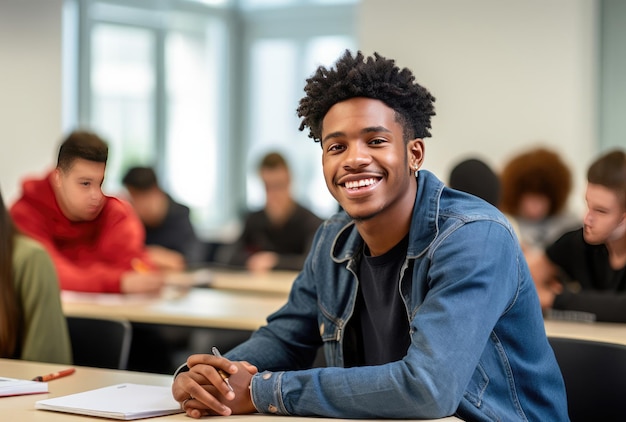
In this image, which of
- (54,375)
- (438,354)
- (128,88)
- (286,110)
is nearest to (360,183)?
(438,354)

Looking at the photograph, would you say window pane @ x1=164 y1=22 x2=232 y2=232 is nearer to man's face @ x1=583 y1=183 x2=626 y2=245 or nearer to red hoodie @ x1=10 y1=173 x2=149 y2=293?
red hoodie @ x1=10 y1=173 x2=149 y2=293

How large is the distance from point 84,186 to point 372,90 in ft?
2.11

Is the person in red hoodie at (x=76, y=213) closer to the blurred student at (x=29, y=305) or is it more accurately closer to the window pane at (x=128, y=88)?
the blurred student at (x=29, y=305)

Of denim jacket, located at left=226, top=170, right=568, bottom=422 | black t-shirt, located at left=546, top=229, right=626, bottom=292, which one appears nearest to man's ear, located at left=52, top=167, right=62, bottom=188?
denim jacket, located at left=226, top=170, right=568, bottom=422

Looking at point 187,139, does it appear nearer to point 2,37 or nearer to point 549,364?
point 2,37

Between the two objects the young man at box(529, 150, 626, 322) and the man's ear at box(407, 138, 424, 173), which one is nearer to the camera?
the man's ear at box(407, 138, 424, 173)

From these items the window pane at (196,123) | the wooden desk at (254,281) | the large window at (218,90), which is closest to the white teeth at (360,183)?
the wooden desk at (254,281)

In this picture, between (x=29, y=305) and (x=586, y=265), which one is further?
(x=586, y=265)

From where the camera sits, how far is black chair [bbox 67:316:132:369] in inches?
101

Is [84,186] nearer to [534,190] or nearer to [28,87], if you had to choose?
[28,87]

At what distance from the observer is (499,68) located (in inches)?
253

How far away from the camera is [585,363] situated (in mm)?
2139

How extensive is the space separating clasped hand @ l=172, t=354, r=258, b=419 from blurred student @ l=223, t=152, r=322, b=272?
13.9 feet

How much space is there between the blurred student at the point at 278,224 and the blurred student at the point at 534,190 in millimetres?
1865
